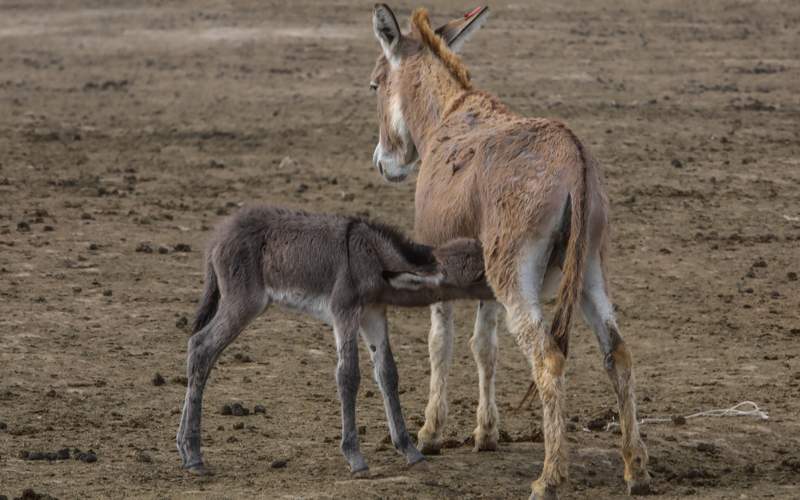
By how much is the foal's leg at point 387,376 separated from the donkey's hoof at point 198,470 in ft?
3.16

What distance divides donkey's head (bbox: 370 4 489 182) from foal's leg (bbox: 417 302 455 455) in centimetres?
150

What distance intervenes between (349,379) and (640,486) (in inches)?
60.2

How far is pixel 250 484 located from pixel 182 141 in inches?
476

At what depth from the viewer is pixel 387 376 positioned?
789 cm

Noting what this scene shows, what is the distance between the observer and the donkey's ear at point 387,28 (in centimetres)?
947

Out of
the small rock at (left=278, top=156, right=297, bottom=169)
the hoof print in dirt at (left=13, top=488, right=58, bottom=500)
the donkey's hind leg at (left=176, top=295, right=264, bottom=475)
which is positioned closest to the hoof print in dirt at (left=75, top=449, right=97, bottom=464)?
the donkey's hind leg at (left=176, top=295, right=264, bottom=475)

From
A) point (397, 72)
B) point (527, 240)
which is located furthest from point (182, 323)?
point (527, 240)

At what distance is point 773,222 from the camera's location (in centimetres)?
1464

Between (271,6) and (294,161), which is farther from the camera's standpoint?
(271,6)

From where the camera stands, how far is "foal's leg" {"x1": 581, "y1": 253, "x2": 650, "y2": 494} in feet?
24.6

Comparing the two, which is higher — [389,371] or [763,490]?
[389,371]

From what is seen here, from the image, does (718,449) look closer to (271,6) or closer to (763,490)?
(763,490)

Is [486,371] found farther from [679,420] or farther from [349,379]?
[679,420]

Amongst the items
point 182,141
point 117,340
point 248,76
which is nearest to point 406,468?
point 117,340
